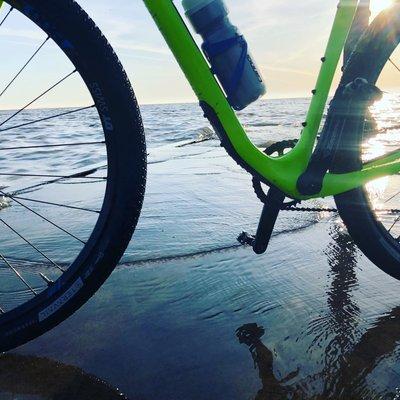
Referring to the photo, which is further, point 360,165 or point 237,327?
point 360,165

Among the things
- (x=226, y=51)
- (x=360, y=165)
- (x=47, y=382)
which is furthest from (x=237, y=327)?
(x=226, y=51)

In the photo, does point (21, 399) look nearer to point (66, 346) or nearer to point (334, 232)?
point (66, 346)

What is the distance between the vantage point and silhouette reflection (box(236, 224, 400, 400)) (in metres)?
1.38

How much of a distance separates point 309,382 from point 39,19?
4.85ft

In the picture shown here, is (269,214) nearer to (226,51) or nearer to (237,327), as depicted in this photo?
(237,327)

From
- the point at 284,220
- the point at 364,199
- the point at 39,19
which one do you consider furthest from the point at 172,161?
the point at 39,19

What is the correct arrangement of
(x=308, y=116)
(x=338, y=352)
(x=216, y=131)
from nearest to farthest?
(x=338, y=352) → (x=216, y=131) → (x=308, y=116)

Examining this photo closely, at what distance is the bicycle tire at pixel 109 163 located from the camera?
1431mm

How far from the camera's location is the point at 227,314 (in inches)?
72.7

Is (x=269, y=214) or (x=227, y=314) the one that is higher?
(x=269, y=214)

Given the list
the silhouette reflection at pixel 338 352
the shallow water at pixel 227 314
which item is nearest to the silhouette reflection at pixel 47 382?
the shallow water at pixel 227 314

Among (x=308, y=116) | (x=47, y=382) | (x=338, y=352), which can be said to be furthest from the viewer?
(x=308, y=116)

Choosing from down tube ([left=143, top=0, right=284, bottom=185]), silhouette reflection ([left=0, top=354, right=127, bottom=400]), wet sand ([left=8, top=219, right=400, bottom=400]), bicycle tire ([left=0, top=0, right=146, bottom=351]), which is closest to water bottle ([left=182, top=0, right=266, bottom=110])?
down tube ([left=143, top=0, right=284, bottom=185])

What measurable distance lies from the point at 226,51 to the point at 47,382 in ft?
4.38
